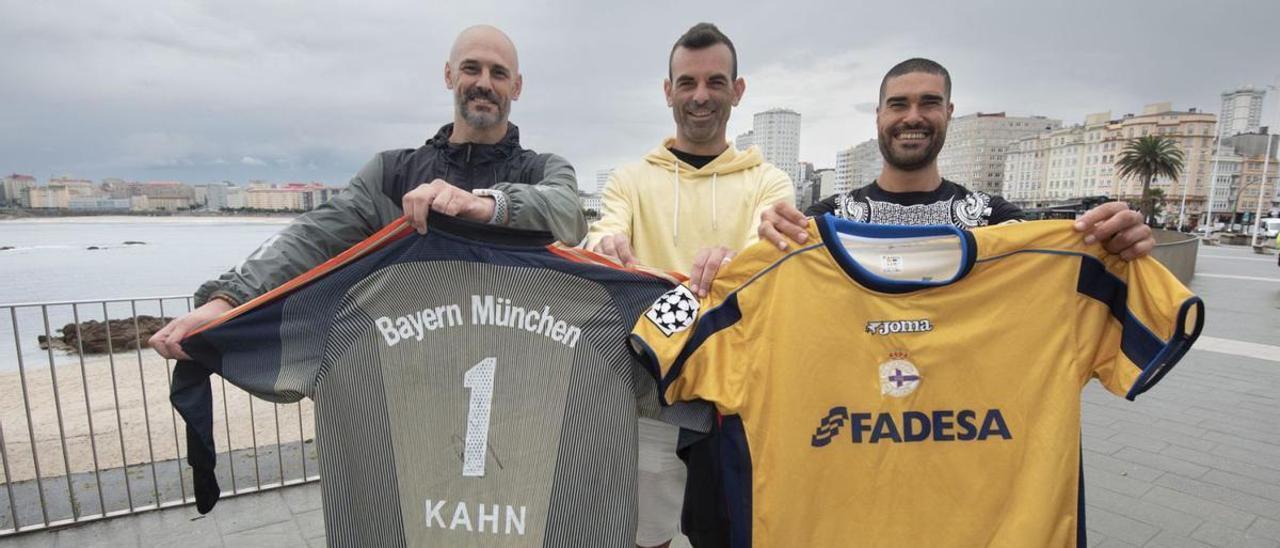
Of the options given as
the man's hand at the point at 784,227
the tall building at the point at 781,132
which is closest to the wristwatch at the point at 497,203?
the man's hand at the point at 784,227

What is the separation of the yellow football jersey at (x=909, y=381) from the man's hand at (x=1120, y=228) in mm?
44

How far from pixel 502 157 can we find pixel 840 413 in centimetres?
131

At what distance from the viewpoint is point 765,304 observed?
1552 millimetres

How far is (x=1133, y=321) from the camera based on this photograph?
150 centimetres

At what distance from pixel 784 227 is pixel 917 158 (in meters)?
0.66

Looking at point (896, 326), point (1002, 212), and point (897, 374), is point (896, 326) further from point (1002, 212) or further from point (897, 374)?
point (1002, 212)

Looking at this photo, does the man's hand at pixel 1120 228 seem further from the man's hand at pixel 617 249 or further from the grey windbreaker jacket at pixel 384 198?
the grey windbreaker jacket at pixel 384 198

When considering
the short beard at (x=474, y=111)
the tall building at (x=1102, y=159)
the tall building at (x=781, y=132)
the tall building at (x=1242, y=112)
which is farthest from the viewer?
the tall building at (x=1242, y=112)

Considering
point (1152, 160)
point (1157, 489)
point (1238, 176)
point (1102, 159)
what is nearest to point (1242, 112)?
point (1238, 176)

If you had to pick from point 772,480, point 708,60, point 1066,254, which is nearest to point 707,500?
point 772,480

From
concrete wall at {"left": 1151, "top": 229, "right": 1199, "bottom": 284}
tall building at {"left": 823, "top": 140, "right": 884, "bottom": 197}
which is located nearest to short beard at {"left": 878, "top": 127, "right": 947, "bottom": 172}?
concrete wall at {"left": 1151, "top": 229, "right": 1199, "bottom": 284}

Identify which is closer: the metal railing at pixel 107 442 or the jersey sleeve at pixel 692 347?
the jersey sleeve at pixel 692 347

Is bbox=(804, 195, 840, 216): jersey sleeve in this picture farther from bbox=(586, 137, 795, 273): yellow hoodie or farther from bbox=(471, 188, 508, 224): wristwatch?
bbox=(471, 188, 508, 224): wristwatch

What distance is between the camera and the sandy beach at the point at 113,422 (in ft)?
13.7
